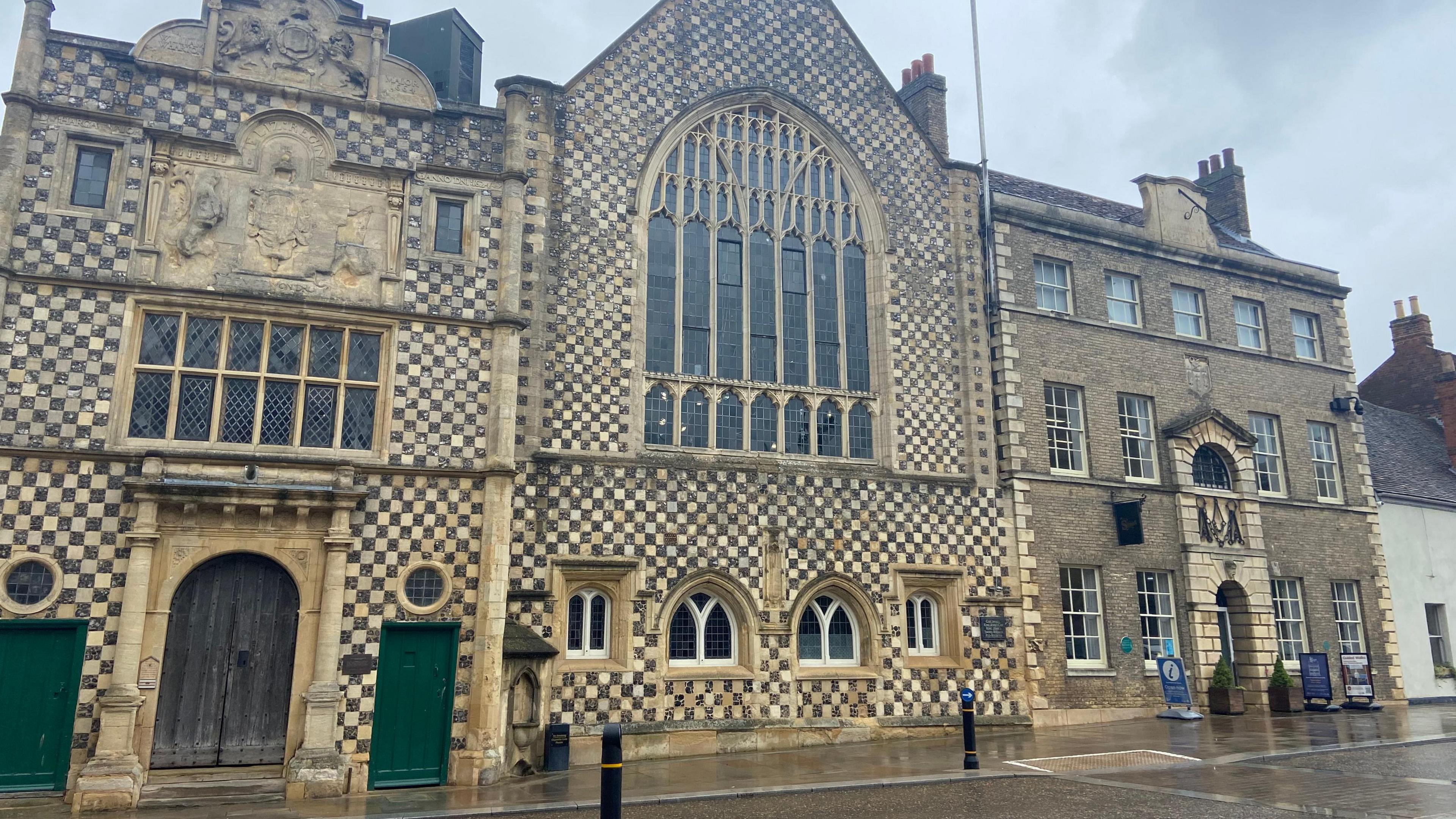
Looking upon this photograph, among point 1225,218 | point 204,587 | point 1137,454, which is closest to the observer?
point 204,587

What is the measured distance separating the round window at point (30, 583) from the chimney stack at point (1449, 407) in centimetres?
3512

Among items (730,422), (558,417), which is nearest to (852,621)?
(730,422)

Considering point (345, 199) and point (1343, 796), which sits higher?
point (345, 199)

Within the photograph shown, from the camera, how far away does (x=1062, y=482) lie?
68.2 ft

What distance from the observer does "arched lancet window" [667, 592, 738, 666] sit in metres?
17.0

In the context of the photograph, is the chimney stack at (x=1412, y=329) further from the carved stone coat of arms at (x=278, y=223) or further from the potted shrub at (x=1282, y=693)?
the carved stone coat of arms at (x=278, y=223)

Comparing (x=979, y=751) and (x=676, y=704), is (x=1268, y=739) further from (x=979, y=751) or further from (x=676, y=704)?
(x=676, y=704)

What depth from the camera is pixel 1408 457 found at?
2888 cm

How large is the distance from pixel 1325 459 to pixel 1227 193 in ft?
27.3

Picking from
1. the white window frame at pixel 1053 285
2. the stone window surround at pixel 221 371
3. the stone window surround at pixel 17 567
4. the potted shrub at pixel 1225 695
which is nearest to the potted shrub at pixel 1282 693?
the potted shrub at pixel 1225 695

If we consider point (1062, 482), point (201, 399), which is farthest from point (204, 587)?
point (1062, 482)

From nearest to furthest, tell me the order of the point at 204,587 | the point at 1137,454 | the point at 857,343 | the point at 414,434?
the point at 204,587 → the point at 414,434 → the point at 857,343 → the point at 1137,454

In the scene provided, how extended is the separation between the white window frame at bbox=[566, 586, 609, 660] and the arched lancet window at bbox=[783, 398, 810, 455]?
4.54 meters

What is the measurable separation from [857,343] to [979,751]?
814 centimetres
